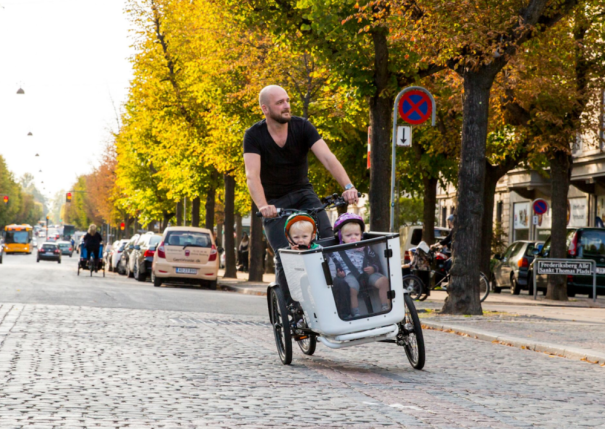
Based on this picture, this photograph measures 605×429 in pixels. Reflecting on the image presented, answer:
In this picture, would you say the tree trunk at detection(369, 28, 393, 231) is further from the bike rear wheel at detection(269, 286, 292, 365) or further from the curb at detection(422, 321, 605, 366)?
the bike rear wheel at detection(269, 286, 292, 365)

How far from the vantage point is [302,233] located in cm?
795

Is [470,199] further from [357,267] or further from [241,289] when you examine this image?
[241,289]

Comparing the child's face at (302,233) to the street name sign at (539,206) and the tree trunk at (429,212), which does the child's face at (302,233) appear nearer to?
the tree trunk at (429,212)

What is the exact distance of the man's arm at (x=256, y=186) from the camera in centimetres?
780

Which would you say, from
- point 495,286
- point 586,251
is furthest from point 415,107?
point 495,286

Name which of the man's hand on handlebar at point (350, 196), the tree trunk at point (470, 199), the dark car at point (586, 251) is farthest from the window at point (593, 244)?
the man's hand on handlebar at point (350, 196)

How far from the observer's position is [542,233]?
151 feet

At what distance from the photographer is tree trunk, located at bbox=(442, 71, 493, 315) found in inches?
612

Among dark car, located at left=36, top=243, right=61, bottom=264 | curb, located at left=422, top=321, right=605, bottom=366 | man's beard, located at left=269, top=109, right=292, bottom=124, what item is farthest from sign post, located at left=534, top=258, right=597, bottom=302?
dark car, located at left=36, top=243, right=61, bottom=264

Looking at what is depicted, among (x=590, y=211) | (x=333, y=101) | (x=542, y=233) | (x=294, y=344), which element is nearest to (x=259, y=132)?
(x=294, y=344)

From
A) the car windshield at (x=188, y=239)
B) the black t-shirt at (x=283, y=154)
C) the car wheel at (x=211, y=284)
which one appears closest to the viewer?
the black t-shirt at (x=283, y=154)

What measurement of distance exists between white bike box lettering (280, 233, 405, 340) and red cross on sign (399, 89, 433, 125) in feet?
30.6

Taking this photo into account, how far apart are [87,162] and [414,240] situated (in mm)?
72579

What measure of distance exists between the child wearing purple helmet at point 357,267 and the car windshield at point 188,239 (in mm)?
20285
